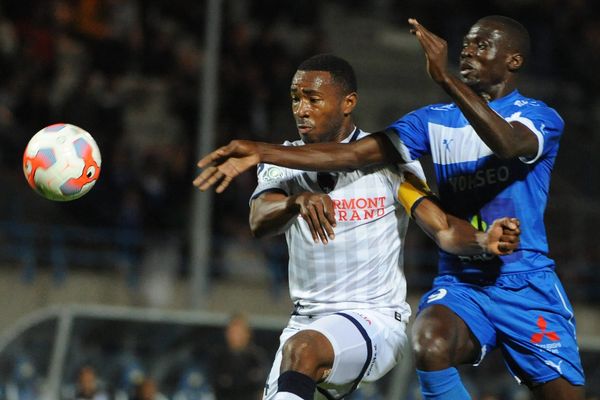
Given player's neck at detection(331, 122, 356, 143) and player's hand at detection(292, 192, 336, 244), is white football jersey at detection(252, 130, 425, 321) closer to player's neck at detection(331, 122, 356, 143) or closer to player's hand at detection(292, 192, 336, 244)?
player's neck at detection(331, 122, 356, 143)

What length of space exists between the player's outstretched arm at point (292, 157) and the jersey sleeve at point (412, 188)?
3.5 inches

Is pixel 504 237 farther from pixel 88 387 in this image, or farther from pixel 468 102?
pixel 88 387

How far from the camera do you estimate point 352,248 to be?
550 cm

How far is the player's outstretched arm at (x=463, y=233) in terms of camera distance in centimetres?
Answer: 492

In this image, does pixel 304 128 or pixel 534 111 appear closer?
pixel 534 111

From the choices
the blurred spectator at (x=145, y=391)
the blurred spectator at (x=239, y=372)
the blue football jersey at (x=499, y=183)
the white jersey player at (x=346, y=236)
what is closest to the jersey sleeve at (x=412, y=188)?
the white jersey player at (x=346, y=236)

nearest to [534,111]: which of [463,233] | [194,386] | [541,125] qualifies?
[541,125]

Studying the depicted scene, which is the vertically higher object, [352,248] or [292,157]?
[292,157]

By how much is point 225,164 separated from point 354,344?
1028mm

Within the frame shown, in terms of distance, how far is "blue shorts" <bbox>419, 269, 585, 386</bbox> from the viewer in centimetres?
530

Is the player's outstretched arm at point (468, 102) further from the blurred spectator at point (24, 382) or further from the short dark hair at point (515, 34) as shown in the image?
the blurred spectator at point (24, 382)

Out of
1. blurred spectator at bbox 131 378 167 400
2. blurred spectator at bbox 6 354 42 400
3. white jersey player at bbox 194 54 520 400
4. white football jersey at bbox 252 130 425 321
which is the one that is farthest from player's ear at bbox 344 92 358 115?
blurred spectator at bbox 6 354 42 400

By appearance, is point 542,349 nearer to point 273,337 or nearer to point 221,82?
point 273,337

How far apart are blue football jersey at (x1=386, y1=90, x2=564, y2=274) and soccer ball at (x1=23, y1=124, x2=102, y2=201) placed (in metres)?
1.52
